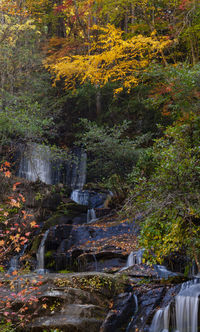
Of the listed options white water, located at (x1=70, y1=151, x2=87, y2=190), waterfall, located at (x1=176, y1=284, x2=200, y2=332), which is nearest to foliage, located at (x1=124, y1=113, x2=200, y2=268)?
waterfall, located at (x1=176, y1=284, x2=200, y2=332)

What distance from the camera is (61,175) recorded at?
18.0 m

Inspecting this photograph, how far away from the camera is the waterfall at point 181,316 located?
5.77 metres

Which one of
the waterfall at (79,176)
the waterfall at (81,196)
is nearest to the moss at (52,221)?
the waterfall at (81,196)

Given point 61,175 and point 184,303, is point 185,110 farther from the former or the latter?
point 61,175

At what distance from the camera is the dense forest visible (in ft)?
19.0

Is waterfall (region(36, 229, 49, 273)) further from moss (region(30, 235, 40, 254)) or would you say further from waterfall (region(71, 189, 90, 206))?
waterfall (region(71, 189, 90, 206))

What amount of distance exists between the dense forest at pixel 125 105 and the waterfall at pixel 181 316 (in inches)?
33.6

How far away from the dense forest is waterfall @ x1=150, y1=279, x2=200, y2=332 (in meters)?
0.85

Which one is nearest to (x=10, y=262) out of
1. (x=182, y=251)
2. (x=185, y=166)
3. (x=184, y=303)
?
(x=182, y=251)

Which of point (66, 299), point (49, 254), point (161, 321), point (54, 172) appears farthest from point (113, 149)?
point (161, 321)

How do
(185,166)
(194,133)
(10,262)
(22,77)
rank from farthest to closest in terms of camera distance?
(22,77) → (10,262) → (194,133) → (185,166)

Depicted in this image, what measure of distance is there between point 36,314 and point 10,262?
5090 mm

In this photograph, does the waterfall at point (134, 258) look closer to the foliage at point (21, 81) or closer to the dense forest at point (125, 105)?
the dense forest at point (125, 105)

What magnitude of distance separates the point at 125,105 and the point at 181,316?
45.0ft
